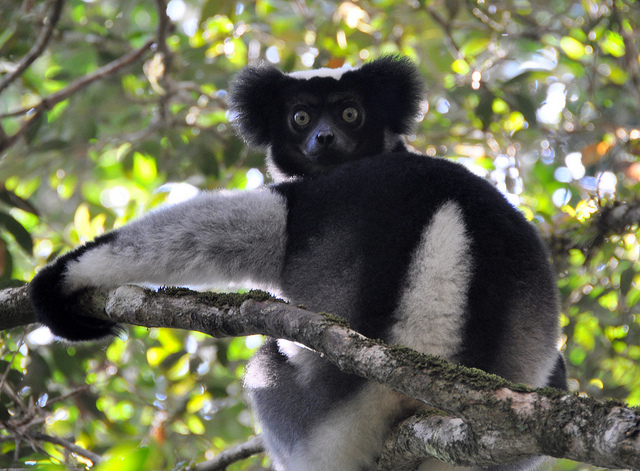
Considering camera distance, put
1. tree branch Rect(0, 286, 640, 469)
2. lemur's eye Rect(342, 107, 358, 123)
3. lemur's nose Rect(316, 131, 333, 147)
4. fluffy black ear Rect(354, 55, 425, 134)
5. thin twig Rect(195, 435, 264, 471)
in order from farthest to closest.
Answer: fluffy black ear Rect(354, 55, 425, 134) → lemur's eye Rect(342, 107, 358, 123) → lemur's nose Rect(316, 131, 333, 147) → thin twig Rect(195, 435, 264, 471) → tree branch Rect(0, 286, 640, 469)

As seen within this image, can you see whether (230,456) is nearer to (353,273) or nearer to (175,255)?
(175,255)

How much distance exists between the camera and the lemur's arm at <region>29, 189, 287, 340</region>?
8.74ft

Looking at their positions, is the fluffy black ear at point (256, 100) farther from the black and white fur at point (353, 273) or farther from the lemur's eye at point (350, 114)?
the black and white fur at point (353, 273)

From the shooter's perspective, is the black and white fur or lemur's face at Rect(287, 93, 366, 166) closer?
the black and white fur

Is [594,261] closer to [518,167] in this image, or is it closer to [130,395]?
[518,167]

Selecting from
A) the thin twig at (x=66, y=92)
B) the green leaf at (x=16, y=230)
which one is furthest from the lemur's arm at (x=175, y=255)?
the thin twig at (x=66, y=92)

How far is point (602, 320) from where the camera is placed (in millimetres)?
4934

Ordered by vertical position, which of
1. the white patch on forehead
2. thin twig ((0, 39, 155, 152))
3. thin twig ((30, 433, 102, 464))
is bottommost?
thin twig ((30, 433, 102, 464))

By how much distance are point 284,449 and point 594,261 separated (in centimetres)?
279

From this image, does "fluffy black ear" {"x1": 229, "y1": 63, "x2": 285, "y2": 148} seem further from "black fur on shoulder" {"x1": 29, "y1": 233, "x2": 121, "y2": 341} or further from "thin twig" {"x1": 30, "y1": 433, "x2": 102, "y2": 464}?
"thin twig" {"x1": 30, "y1": 433, "x2": 102, "y2": 464}

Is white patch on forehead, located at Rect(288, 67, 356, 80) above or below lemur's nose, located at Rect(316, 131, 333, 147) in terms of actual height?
above

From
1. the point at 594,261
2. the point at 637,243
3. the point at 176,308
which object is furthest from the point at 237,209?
the point at 637,243

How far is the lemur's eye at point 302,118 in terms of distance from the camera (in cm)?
396

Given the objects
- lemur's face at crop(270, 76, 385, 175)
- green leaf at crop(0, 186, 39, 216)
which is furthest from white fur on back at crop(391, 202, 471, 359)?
green leaf at crop(0, 186, 39, 216)
